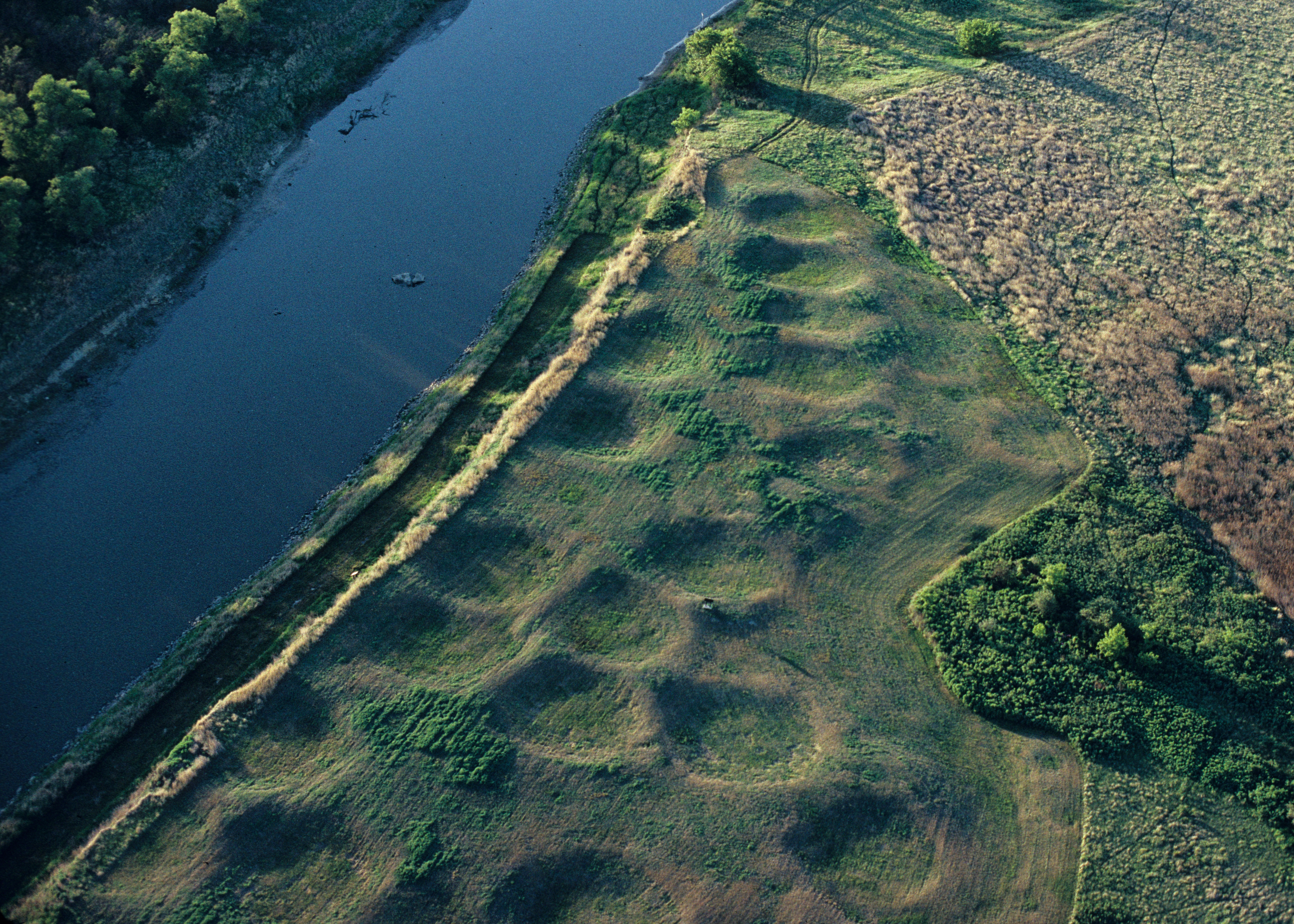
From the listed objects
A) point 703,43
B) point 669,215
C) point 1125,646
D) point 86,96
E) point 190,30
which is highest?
point 190,30

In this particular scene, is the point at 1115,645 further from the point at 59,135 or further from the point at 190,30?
the point at 190,30

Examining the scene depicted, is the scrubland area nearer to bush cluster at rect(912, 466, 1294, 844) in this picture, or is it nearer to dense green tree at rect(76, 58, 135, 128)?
bush cluster at rect(912, 466, 1294, 844)

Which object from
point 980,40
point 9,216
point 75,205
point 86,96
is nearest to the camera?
point 9,216

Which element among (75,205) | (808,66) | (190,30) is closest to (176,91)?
(190,30)

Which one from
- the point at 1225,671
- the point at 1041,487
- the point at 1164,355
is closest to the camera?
the point at 1225,671

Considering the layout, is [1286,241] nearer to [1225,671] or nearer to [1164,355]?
[1164,355]

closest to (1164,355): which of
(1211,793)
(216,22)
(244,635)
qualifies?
(1211,793)

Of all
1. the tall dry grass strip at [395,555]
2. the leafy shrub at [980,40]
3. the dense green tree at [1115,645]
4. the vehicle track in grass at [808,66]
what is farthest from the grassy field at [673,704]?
the leafy shrub at [980,40]

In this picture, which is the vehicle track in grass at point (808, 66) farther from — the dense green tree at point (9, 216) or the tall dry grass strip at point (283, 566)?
the dense green tree at point (9, 216)
